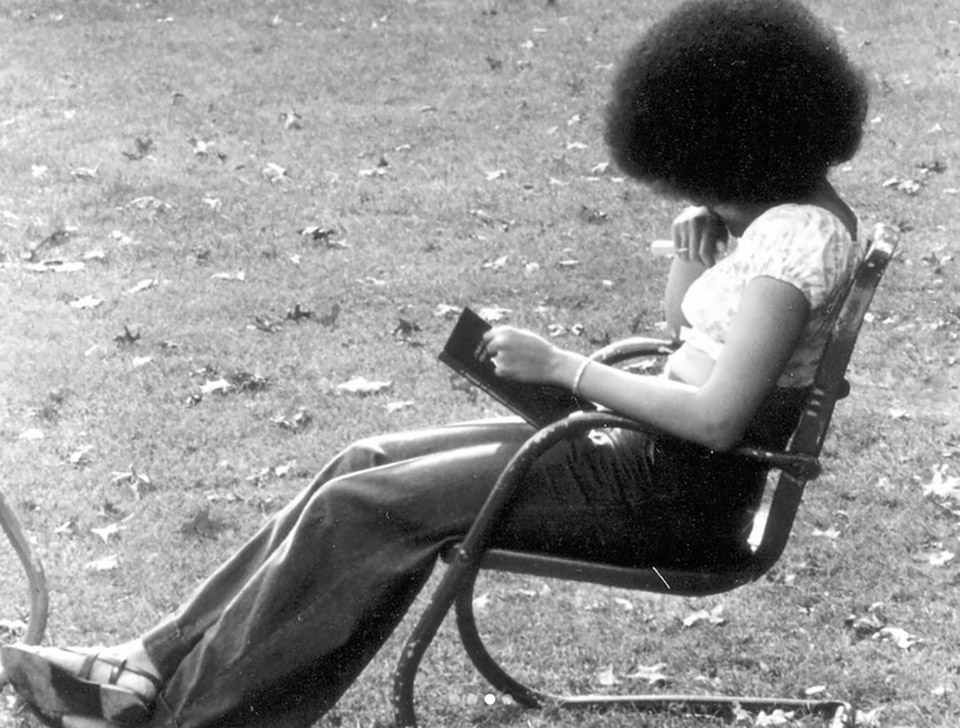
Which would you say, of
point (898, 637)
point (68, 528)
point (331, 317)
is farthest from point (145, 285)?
point (898, 637)

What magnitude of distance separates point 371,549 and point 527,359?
0.44m

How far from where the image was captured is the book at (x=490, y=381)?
9.31ft

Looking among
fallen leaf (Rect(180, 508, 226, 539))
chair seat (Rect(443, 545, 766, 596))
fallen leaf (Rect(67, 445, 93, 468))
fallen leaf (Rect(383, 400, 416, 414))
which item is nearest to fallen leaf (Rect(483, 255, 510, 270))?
fallen leaf (Rect(383, 400, 416, 414))

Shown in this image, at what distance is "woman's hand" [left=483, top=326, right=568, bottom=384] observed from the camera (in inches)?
109

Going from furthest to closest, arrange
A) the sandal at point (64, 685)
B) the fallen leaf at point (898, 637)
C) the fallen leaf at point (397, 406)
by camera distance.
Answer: the fallen leaf at point (397, 406), the fallen leaf at point (898, 637), the sandal at point (64, 685)

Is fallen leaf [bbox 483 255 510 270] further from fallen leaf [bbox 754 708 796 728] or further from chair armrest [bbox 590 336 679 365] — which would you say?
fallen leaf [bbox 754 708 796 728]

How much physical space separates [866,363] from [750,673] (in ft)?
7.54

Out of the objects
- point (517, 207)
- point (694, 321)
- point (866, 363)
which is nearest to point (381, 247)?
point (517, 207)

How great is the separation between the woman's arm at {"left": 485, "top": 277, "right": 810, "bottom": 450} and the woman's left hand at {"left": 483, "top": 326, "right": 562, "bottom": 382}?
0.07 m

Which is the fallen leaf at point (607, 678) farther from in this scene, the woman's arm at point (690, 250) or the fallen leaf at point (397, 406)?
the fallen leaf at point (397, 406)

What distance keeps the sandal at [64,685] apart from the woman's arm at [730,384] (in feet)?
3.30

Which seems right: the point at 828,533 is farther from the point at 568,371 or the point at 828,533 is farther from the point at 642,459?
the point at 568,371

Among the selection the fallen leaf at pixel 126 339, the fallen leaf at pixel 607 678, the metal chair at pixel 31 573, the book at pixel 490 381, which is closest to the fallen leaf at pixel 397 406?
the fallen leaf at pixel 126 339

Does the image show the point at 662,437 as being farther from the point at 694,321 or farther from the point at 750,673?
the point at 750,673
